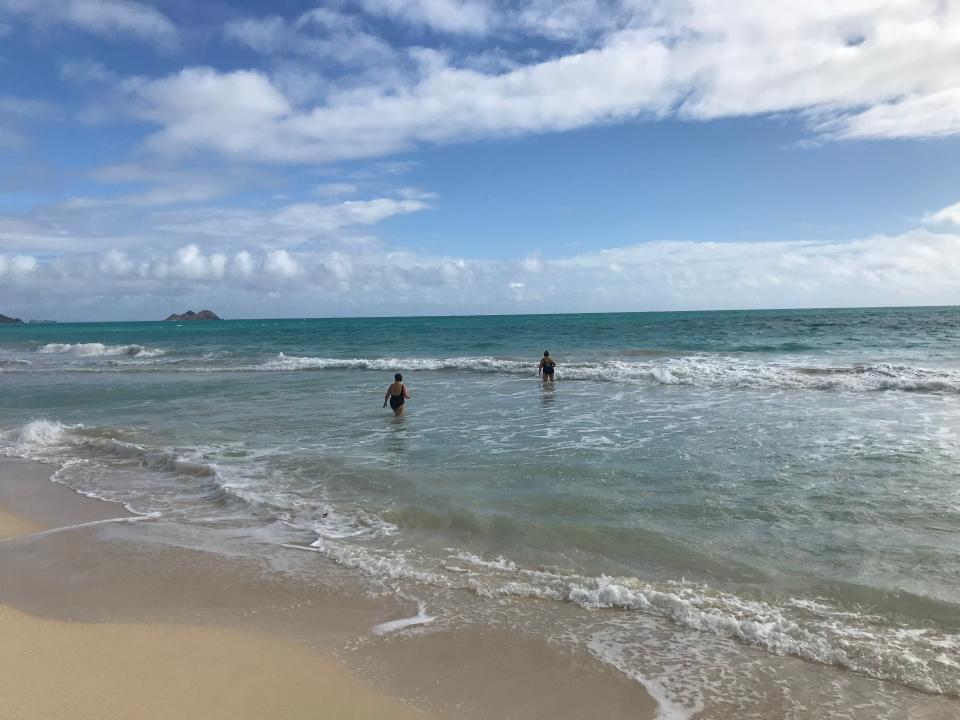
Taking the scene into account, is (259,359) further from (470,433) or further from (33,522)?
(33,522)

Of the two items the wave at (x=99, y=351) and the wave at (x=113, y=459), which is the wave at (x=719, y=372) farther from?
the wave at (x=99, y=351)

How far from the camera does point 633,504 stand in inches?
319

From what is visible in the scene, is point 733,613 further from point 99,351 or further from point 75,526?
point 99,351

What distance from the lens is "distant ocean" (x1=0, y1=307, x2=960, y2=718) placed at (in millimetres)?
4793

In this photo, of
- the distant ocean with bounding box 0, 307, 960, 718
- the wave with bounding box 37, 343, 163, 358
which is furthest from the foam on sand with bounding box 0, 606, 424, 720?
the wave with bounding box 37, 343, 163, 358

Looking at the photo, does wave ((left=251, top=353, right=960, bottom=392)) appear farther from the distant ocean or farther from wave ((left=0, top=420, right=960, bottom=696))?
wave ((left=0, top=420, right=960, bottom=696))

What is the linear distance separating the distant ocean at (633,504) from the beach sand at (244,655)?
0.46m

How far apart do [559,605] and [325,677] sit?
2161 millimetres

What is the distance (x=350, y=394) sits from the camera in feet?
68.3

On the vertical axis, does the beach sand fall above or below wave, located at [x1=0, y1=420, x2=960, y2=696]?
below

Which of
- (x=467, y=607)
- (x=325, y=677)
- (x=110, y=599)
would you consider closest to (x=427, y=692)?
(x=325, y=677)

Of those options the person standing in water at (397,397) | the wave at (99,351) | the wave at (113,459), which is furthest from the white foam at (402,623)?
the wave at (99,351)

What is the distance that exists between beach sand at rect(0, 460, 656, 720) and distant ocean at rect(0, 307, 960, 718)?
1.51ft

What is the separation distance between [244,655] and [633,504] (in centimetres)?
520
